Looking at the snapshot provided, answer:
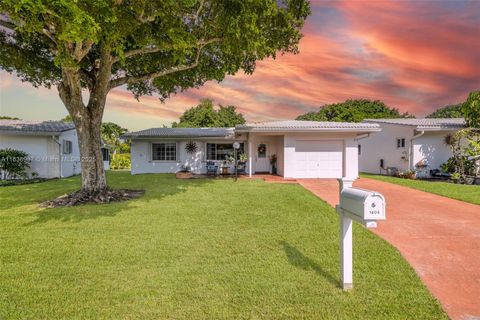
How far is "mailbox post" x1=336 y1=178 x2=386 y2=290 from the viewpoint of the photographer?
9.04 ft

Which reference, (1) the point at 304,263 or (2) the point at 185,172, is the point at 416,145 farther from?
(1) the point at 304,263

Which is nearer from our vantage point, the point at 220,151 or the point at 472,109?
the point at 472,109

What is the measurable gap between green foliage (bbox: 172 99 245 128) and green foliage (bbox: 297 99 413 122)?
1453 cm

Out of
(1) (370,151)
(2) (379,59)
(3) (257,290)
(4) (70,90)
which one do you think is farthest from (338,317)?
(1) (370,151)

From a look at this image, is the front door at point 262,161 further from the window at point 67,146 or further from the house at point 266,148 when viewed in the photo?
the window at point 67,146

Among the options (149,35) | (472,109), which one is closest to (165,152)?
(149,35)

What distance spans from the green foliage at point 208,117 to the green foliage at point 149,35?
89.7 feet

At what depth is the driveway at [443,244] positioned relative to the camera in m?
3.23

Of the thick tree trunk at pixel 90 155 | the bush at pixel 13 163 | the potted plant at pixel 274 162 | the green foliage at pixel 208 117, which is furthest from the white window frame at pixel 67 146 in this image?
the green foliage at pixel 208 117

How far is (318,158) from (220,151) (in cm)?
702

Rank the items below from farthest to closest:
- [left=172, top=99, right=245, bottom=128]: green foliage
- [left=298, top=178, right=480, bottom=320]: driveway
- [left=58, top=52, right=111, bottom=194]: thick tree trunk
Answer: [left=172, top=99, right=245, bottom=128]: green foliage
[left=58, top=52, right=111, bottom=194]: thick tree trunk
[left=298, top=178, right=480, bottom=320]: driveway

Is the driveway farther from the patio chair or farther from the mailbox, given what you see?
the patio chair

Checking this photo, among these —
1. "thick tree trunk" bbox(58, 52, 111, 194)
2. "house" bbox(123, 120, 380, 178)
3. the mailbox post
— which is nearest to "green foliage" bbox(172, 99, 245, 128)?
"house" bbox(123, 120, 380, 178)

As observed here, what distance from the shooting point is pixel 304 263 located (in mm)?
4055
